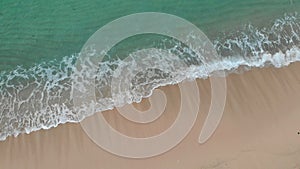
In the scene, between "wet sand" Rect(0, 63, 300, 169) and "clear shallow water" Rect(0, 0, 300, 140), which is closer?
"wet sand" Rect(0, 63, 300, 169)

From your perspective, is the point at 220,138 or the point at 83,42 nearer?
the point at 220,138

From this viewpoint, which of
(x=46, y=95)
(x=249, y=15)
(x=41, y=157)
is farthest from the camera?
(x=249, y=15)

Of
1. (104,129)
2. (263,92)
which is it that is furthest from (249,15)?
(104,129)

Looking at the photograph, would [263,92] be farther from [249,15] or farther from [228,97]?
[249,15]

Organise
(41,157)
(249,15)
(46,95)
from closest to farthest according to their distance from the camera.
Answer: (41,157) → (46,95) → (249,15)

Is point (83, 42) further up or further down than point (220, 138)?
further up

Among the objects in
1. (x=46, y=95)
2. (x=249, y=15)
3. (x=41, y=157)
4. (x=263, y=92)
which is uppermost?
(x=249, y=15)
